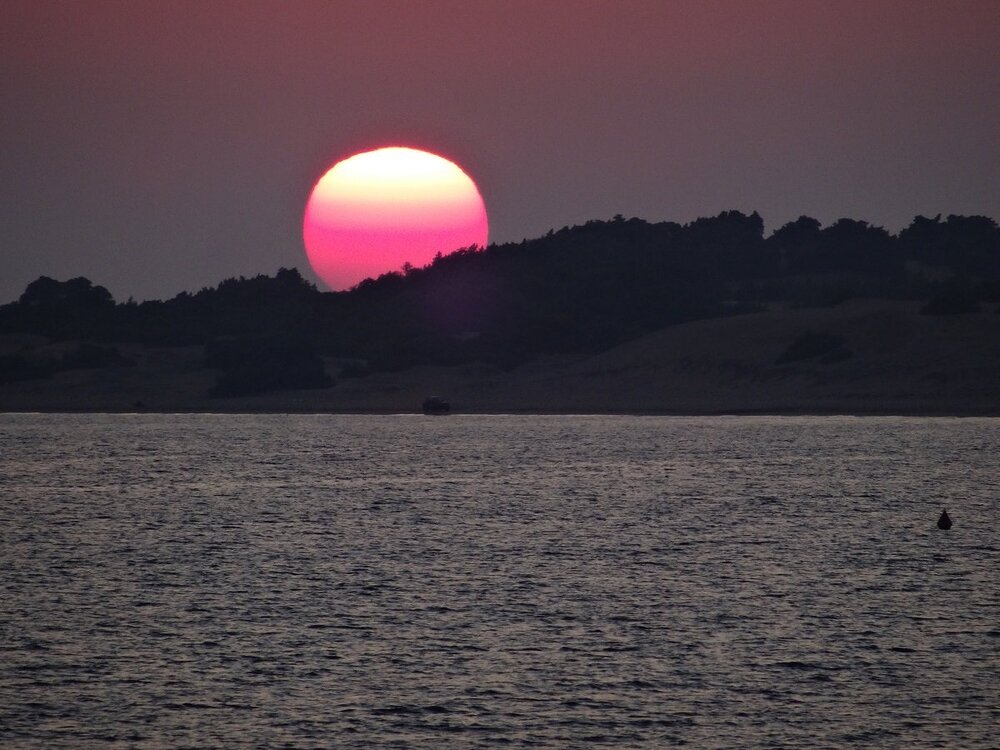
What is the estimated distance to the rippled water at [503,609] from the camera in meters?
28.3

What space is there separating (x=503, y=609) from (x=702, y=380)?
4760 inches

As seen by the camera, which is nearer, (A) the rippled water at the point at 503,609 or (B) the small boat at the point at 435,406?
(A) the rippled water at the point at 503,609

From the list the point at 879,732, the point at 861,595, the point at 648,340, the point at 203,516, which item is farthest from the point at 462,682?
the point at 648,340

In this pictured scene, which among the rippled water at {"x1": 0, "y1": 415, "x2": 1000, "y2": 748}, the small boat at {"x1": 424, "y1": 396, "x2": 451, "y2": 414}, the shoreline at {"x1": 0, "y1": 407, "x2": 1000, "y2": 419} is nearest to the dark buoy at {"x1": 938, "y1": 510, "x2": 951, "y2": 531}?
the rippled water at {"x1": 0, "y1": 415, "x2": 1000, "y2": 748}

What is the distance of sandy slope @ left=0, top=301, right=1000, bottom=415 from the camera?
474 ft

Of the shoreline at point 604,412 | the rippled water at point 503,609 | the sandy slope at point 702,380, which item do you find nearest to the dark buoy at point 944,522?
the rippled water at point 503,609

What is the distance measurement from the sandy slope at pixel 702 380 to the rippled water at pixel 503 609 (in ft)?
197

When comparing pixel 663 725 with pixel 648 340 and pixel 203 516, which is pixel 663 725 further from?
pixel 648 340

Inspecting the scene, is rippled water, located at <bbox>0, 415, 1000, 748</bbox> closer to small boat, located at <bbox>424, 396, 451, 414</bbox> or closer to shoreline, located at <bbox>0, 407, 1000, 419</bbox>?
shoreline, located at <bbox>0, 407, 1000, 419</bbox>

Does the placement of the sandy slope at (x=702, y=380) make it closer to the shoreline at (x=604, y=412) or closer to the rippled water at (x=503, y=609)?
the shoreline at (x=604, y=412)

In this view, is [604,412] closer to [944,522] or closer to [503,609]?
[944,522]

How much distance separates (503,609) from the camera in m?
39.6

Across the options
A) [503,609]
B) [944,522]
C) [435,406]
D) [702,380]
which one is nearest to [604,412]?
[702,380]

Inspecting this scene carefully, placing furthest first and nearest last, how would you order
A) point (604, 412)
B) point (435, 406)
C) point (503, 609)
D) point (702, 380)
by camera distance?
1. point (702, 380)
2. point (604, 412)
3. point (435, 406)
4. point (503, 609)
